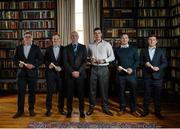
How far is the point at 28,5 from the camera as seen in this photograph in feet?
29.1

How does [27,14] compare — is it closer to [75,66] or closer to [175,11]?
[75,66]

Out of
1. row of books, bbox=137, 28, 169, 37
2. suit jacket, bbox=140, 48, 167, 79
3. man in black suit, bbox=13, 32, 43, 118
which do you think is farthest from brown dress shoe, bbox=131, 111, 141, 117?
row of books, bbox=137, 28, 169, 37

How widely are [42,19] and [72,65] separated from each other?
3528mm

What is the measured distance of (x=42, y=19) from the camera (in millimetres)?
8945

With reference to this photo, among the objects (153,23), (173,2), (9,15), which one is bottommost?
(153,23)

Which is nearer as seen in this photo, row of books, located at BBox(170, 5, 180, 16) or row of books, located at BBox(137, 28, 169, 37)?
row of books, located at BBox(170, 5, 180, 16)

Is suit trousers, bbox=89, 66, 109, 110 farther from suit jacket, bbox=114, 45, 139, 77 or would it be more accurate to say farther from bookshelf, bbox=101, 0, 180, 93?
bookshelf, bbox=101, 0, 180, 93

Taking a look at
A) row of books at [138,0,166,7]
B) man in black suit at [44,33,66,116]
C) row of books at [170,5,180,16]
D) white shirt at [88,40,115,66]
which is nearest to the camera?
man in black suit at [44,33,66,116]

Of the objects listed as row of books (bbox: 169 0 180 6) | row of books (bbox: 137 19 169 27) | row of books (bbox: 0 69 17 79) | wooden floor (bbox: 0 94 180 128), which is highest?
row of books (bbox: 169 0 180 6)

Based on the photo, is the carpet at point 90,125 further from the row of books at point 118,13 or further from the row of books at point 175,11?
the row of books at point 118,13

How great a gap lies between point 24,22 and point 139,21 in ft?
10.2

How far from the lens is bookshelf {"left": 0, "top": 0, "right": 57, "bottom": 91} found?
8898 millimetres

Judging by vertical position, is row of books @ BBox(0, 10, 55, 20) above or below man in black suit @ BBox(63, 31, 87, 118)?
above

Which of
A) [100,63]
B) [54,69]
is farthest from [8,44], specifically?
[100,63]
